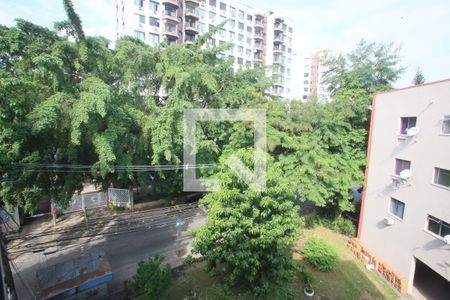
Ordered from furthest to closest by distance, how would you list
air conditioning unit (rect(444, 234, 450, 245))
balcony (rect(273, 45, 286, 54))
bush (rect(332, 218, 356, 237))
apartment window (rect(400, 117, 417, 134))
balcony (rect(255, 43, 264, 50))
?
balcony (rect(273, 45, 286, 54)), balcony (rect(255, 43, 264, 50)), bush (rect(332, 218, 356, 237)), apartment window (rect(400, 117, 417, 134)), air conditioning unit (rect(444, 234, 450, 245))

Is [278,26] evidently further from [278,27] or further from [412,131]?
[412,131]

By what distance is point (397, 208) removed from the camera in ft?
32.7

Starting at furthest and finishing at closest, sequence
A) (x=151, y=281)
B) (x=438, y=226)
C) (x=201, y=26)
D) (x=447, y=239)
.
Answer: (x=201, y=26)
(x=438, y=226)
(x=447, y=239)
(x=151, y=281)

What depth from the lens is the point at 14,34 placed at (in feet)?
23.7

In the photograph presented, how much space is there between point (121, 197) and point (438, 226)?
15430mm

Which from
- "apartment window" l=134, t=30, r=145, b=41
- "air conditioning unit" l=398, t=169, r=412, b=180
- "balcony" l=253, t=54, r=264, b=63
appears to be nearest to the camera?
"air conditioning unit" l=398, t=169, r=412, b=180

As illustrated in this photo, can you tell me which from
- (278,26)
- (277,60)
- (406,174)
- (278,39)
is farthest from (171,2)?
Answer: (406,174)

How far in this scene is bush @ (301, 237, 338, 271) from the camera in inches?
374

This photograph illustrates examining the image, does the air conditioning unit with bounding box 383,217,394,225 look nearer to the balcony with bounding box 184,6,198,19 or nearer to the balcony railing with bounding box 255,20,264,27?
the balcony with bounding box 184,6,198,19

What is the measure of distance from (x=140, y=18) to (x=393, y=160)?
2486 cm

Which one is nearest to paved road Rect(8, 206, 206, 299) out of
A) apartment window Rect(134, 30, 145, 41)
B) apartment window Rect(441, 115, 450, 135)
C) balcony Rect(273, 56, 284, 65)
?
apartment window Rect(441, 115, 450, 135)

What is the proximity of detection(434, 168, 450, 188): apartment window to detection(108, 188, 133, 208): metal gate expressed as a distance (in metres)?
15.0

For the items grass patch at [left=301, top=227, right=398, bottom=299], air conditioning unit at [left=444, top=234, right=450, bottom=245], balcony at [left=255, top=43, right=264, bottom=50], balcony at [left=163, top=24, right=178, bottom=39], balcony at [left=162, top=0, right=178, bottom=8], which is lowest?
grass patch at [left=301, top=227, right=398, bottom=299]

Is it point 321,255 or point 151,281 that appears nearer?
point 151,281
